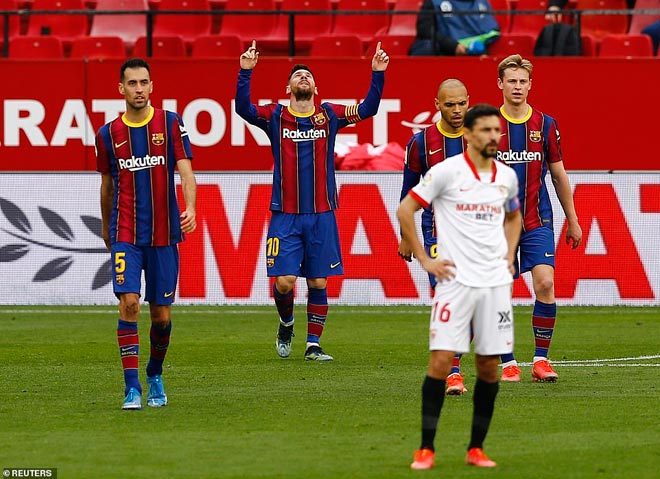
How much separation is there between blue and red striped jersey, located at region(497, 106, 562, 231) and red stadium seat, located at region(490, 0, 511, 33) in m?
11.3

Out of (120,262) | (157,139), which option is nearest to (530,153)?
(157,139)

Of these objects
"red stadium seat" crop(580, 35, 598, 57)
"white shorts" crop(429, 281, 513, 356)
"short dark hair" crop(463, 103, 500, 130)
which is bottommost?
"red stadium seat" crop(580, 35, 598, 57)

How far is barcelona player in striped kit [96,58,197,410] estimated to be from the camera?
30.6 feet

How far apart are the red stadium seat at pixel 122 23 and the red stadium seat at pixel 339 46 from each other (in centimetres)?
281

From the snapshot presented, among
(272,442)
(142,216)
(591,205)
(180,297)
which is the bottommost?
(180,297)

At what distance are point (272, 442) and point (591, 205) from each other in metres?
9.85

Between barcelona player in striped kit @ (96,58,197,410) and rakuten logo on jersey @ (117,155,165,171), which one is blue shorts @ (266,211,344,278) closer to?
barcelona player in striped kit @ (96,58,197,410)

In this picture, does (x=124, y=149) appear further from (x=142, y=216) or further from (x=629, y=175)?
(x=629, y=175)

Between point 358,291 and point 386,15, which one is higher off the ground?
point 386,15

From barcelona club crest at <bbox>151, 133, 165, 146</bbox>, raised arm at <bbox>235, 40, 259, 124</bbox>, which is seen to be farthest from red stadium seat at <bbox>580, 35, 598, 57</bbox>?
barcelona club crest at <bbox>151, 133, 165, 146</bbox>

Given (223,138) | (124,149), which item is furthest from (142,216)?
(223,138)

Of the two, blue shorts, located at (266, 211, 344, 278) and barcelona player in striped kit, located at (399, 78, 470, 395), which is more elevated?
barcelona player in striped kit, located at (399, 78, 470, 395)

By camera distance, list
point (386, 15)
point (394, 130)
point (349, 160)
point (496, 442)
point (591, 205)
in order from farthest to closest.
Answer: point (386, 15) < point (394, 130) < point (349, 160) < point (591, 205) < point (496, 442)

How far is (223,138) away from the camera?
2066 centimetres
